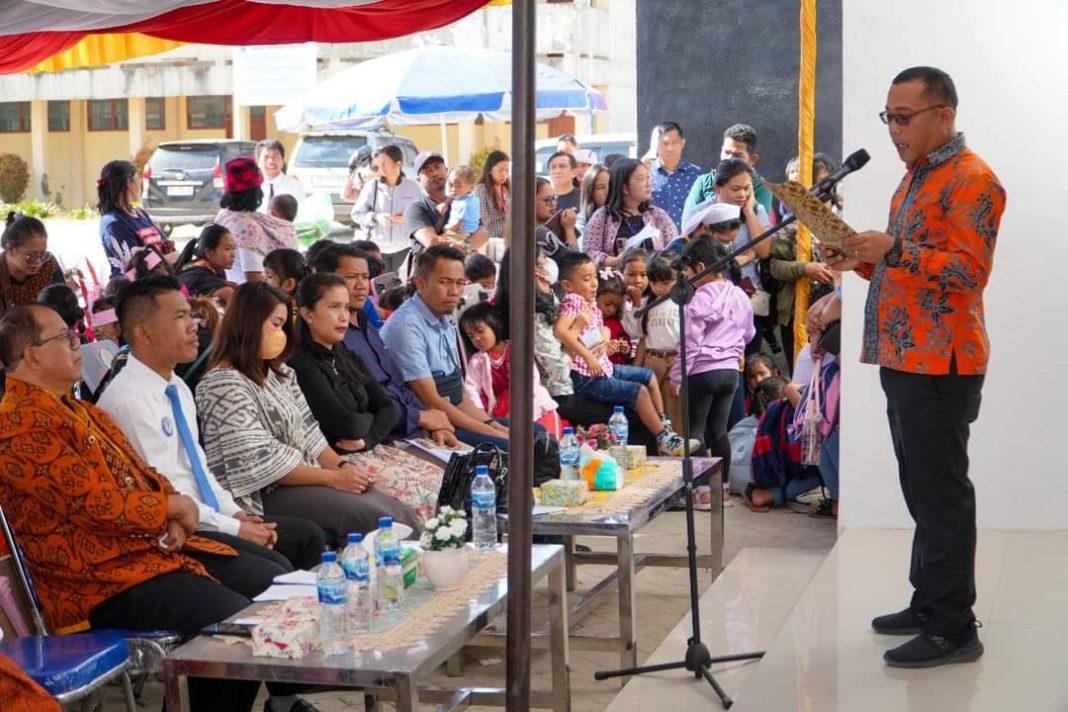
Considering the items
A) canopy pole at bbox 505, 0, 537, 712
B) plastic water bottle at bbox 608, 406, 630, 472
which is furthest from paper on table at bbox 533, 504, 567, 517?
canopy pole at bbox 505, 0, 537, 712

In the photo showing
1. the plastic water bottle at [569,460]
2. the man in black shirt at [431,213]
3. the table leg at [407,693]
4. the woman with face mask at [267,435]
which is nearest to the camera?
the table leg at [407,693]

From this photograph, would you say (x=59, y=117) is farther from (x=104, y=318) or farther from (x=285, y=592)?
(x=285, y=592)

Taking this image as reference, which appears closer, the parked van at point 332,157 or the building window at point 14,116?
the parked van at point 332,157

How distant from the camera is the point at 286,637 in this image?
3285 millimetres

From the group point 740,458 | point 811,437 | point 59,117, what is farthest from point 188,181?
point 811,437

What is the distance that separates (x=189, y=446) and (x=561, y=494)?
4.36 feet

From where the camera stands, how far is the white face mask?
293 inches

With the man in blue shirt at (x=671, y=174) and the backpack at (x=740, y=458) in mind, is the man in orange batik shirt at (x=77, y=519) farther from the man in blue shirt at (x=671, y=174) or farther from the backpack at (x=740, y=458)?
the man in blue shirt at (x=671, y=174)

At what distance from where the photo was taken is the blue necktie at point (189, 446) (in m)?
4.33

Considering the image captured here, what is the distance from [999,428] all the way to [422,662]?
11.6 ft

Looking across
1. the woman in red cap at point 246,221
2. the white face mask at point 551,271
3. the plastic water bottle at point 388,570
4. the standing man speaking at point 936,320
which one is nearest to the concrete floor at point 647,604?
the plastic water bottle at point 388,570

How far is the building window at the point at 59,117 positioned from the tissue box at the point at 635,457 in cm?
2390

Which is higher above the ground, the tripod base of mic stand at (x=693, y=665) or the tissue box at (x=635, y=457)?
the tissue box at (x=635, y=457)

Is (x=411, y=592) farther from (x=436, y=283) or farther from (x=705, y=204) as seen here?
(x=705, y=204)
